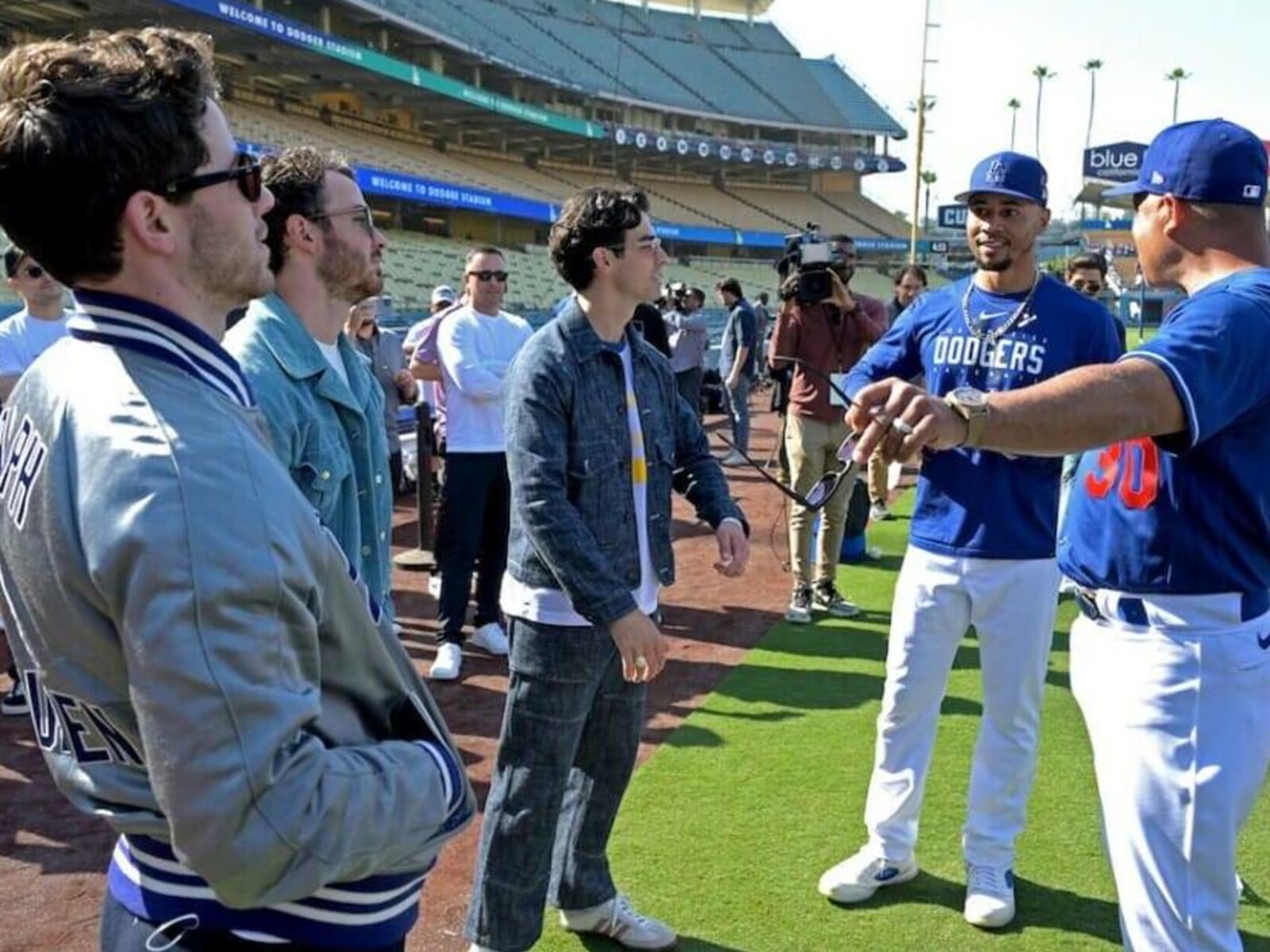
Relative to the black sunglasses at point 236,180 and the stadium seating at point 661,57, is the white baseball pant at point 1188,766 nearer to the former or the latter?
the black sunglasses at point 236,180

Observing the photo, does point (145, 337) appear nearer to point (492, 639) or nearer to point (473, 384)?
point (473, 384)

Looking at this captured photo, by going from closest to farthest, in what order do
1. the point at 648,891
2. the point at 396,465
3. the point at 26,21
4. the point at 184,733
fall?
the point at 184,733
the point at 648,891
the point at 396,465
the point at 26,21

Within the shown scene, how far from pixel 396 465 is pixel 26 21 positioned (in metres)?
25.8

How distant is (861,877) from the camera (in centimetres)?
354

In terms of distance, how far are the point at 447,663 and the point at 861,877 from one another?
108 inches

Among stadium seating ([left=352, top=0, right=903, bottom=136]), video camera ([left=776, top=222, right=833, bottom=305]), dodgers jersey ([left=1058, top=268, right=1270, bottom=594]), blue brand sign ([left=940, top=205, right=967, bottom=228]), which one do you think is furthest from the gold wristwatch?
stadium seating ([left=352, top=0, right=903, bottom=136])

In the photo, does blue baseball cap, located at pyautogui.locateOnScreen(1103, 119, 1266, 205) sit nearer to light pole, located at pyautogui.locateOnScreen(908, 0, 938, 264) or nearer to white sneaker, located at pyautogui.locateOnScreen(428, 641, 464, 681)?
white sneaker, located at pyautogui.locateOnScreen(428, 641, 464, 681)

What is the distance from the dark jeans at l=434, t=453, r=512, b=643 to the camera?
19.2 feet

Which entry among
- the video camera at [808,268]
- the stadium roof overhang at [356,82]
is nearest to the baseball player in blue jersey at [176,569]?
the video camera at [808,268]

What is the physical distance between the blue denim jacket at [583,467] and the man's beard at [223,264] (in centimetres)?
131

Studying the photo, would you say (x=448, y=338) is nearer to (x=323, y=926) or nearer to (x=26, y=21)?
(x=323, y=926)

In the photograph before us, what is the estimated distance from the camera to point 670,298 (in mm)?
15195

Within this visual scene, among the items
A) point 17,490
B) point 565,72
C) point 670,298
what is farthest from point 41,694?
point 565,72

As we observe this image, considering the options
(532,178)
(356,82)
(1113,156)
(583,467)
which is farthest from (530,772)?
(532,178)
